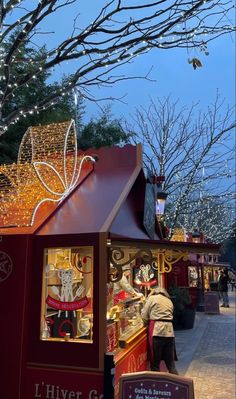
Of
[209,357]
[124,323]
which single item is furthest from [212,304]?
[124,323]

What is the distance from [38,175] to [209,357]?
696cm

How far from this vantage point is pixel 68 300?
17.3 ft

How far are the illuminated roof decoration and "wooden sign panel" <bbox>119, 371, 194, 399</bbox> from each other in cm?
273

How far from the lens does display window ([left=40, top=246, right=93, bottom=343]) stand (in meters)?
5.20

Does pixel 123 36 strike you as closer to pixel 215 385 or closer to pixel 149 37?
pixel 149 37

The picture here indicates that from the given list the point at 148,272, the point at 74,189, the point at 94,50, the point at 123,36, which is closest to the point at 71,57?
the point at 94,50

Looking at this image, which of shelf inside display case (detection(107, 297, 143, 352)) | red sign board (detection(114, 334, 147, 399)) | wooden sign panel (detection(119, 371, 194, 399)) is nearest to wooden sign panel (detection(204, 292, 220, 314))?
shelf inside display case (detection(107, 297, 143, 352))

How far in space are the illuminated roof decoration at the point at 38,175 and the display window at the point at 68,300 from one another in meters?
0.77

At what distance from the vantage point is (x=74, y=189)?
22.5 feet

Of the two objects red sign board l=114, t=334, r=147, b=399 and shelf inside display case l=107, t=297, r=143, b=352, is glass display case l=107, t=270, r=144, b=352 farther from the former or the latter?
red sign board l=114, t=334, r=147, b=399

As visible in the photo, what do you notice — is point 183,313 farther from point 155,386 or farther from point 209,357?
point 155,386

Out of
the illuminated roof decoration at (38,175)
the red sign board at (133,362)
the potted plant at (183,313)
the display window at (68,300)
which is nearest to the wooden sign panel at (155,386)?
the display window at (68,300)

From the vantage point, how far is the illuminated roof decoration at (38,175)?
6.11m

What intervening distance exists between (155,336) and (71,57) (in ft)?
15.4
